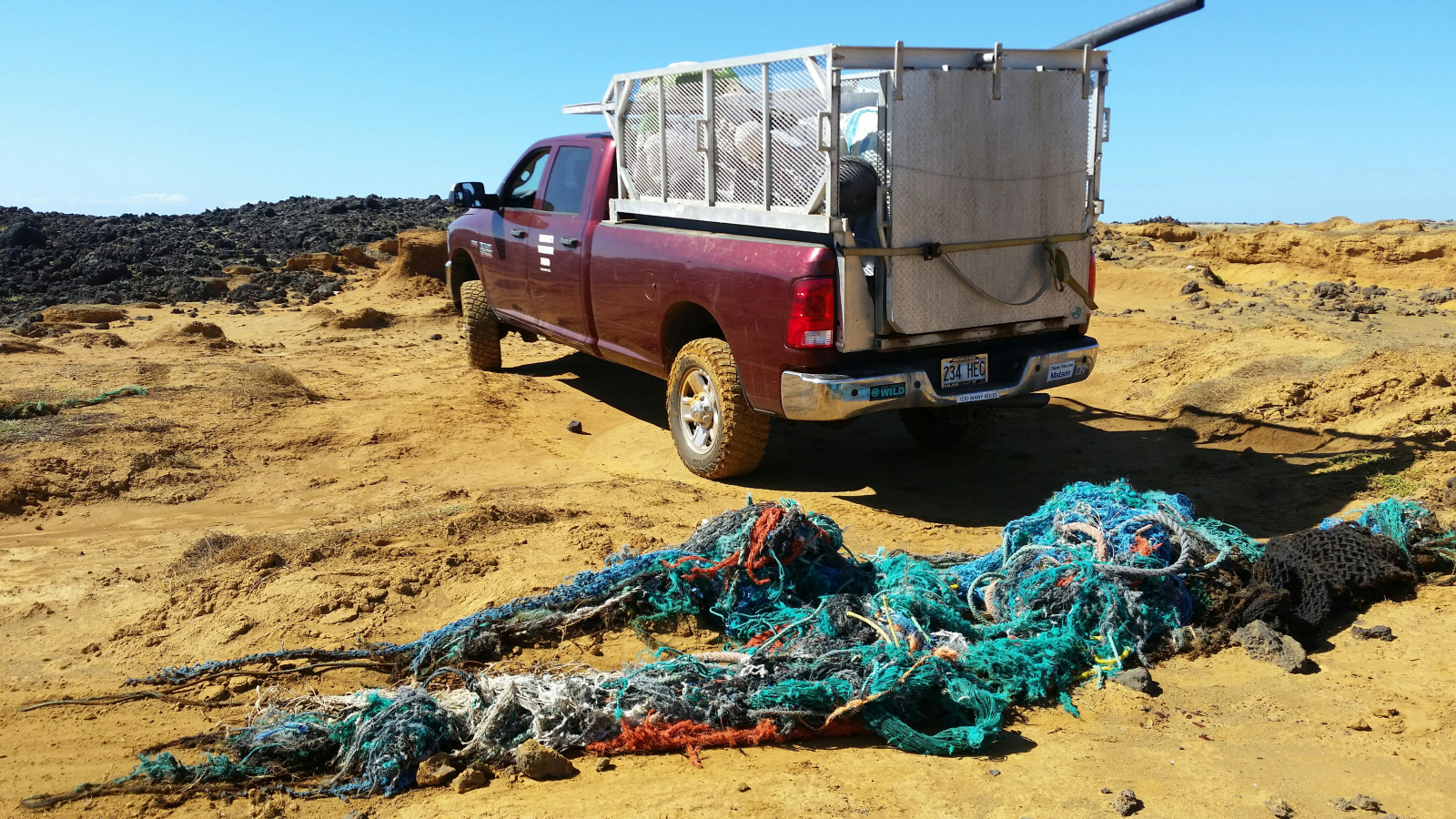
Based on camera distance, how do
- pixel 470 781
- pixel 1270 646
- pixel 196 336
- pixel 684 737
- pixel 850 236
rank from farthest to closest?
pixel 196 336
pixel 850 236
pixel 1270 646
pixel 684 737
pixel 470 781

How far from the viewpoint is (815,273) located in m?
5.57

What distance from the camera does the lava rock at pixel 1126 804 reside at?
10.2ft

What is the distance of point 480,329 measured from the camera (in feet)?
32.0

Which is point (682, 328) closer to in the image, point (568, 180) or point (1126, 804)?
point (568, 180)

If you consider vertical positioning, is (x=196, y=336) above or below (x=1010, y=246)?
below

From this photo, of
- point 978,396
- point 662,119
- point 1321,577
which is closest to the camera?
point 1321,577

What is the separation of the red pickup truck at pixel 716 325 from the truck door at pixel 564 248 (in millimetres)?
14

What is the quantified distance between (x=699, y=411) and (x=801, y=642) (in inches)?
112

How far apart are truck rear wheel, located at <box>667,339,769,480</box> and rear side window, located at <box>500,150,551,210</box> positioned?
99.4 inches

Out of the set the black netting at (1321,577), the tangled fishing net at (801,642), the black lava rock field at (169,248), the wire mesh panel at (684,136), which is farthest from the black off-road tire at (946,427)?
the black lava rock field at (169,248)

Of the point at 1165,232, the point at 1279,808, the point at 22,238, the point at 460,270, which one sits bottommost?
the point at 1279,808

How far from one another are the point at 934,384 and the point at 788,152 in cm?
153

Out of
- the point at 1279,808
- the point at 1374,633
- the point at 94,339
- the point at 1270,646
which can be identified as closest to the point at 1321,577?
the point at 1374,633

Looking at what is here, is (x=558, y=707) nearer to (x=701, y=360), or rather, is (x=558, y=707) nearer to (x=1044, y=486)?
(x=701, y=360)
